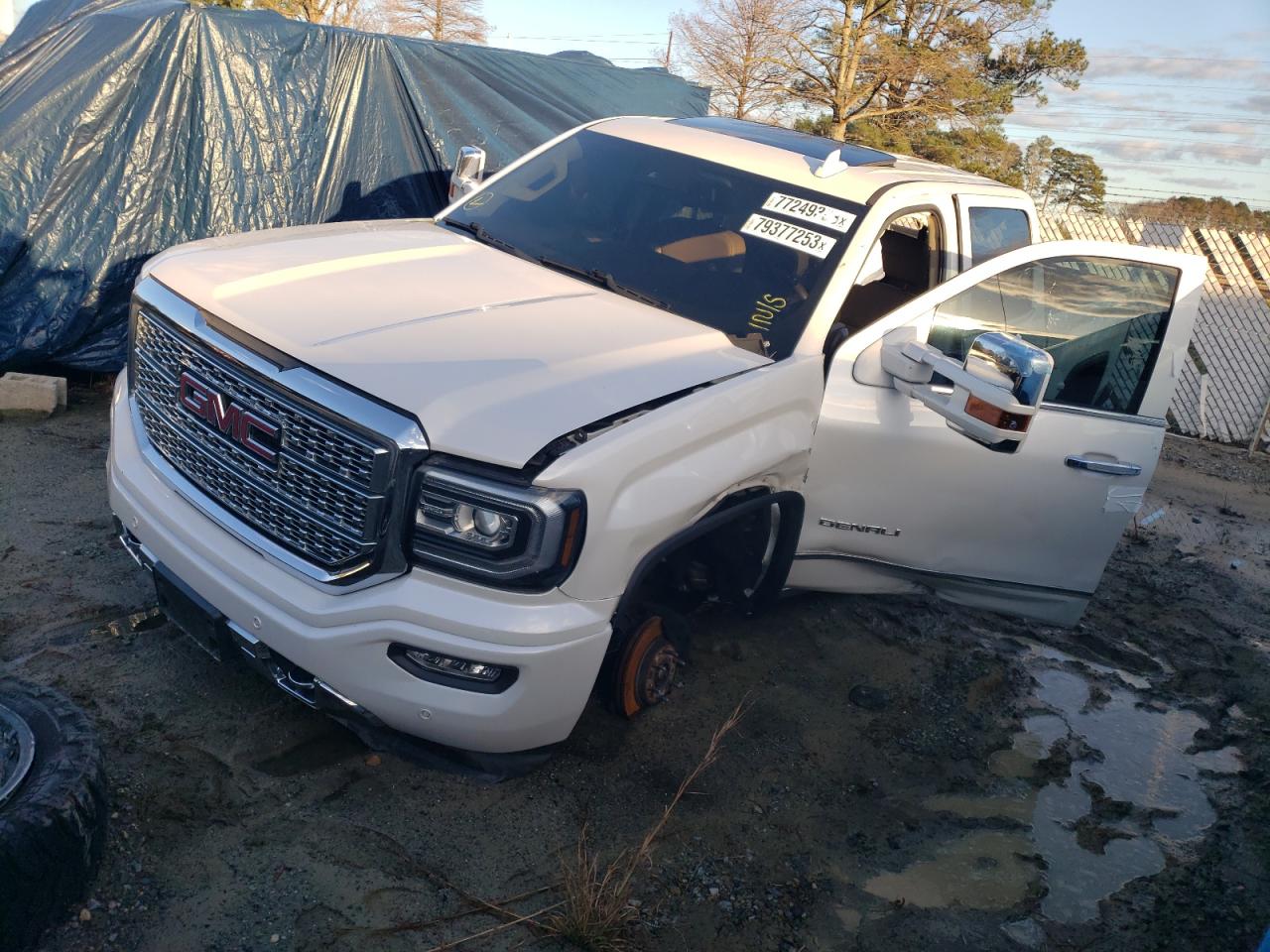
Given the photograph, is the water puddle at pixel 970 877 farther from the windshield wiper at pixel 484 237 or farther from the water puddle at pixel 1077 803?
the windshield wiper at pixel 484 237

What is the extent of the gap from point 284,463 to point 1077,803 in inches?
118

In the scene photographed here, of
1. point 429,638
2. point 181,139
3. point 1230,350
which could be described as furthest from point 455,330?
point 1230,350

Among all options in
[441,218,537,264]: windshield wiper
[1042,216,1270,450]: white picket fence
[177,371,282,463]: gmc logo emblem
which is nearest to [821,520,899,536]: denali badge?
[441,218,537,264]: windshield wiper

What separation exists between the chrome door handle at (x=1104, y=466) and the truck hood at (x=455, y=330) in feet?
4.80

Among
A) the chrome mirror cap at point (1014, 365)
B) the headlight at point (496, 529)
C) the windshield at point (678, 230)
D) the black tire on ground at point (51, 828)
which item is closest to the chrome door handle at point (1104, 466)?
the chrome mirror cap at point (1014, 365)

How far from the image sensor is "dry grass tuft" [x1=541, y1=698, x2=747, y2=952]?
261 cm

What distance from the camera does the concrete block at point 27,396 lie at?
19.7 feet

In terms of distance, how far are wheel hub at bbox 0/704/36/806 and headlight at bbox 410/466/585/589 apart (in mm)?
1079

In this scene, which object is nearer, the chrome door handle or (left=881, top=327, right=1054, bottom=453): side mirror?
(left=881, top=327, right=1054, bottom=453): side mirror

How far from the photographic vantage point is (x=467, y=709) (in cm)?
265

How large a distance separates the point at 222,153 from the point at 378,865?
584 cm

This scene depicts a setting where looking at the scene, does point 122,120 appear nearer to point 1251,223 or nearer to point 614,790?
point 614,790

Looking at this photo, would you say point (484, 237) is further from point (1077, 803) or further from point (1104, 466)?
point (1077, 803)

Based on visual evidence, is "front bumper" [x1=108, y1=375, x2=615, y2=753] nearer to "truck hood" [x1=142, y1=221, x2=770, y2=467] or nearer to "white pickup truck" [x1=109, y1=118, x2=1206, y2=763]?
"white pickup truck" [x1=109, y1=118, x2=1206, y2=763]
